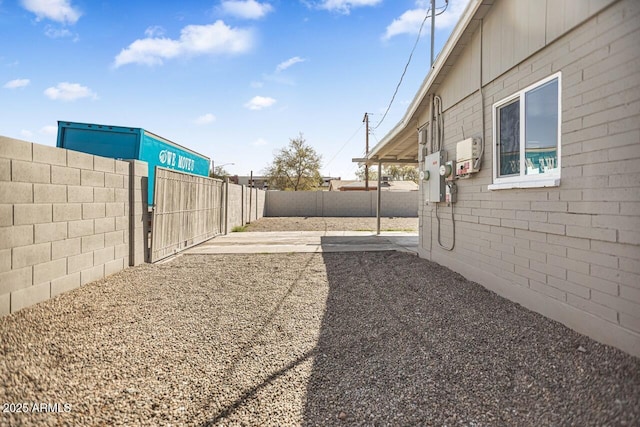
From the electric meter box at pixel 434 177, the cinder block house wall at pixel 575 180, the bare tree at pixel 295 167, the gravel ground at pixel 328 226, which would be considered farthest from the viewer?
the bare tree at pixel 295 167

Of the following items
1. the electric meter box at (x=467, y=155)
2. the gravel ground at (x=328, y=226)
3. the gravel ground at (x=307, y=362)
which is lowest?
the gravel ground at (x=307, y=362)

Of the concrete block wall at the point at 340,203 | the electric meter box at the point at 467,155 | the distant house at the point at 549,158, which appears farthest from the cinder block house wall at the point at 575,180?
the concrete block wall at the point at 340,203

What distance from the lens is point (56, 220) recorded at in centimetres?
396

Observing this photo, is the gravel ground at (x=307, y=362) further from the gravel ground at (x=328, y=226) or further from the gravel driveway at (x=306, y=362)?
the gravel ground at (x=328, y=226)

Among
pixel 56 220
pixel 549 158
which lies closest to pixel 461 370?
pixel 549 158

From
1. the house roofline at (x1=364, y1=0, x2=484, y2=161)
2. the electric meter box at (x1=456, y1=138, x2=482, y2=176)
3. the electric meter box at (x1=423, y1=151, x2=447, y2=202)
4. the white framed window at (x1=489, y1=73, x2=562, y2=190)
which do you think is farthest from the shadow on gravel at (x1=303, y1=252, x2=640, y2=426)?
the house roofline at (x1=364, y1=0, x2=484, y2=161)

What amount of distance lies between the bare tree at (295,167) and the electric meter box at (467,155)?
79.9 ft

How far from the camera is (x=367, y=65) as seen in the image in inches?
435

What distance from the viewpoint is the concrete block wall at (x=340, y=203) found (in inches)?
806

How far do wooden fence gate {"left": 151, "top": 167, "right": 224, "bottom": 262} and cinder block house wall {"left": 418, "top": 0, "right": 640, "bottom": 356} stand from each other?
5888 mm

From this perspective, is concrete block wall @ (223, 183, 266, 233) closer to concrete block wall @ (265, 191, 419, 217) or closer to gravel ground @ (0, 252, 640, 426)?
concrete block wall @ (265, 191, 419, 217)

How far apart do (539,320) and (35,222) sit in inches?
221

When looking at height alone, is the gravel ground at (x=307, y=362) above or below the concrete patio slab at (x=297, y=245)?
below

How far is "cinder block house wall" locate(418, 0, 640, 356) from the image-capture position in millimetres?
2451
